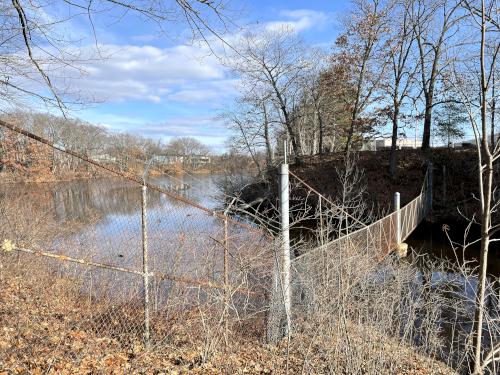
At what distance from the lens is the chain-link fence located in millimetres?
4805

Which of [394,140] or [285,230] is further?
[394,140]

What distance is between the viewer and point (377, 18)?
949 inches

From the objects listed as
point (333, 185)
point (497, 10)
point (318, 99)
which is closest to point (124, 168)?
point (497, 10)

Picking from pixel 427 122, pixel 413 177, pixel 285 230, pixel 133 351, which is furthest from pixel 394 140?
pixel 133 351

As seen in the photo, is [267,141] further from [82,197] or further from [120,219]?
[120,219]

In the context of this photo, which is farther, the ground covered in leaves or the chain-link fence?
the chain-link fence

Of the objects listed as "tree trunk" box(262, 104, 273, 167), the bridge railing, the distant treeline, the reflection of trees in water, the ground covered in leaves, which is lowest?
the ground covered in leaves

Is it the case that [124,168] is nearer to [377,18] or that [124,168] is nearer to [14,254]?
[14,254]

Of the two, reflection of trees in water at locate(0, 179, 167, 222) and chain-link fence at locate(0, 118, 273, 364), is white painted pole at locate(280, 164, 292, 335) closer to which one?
chain-link fence at locate(0, 118, 273, 364)

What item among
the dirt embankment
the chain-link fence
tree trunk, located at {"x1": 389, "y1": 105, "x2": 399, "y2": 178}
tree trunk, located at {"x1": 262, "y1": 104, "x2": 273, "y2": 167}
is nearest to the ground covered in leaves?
the chain-link fence

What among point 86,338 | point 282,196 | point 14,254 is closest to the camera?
point 86,338

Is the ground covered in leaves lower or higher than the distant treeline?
lower

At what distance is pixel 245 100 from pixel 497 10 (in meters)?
26.9

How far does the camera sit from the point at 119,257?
8.49 meters
